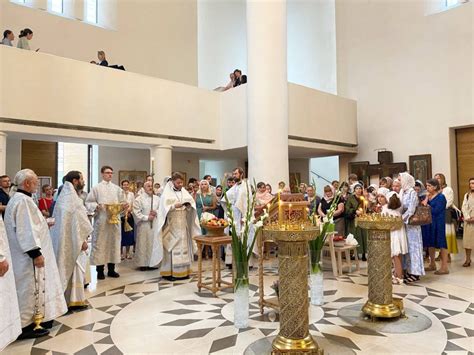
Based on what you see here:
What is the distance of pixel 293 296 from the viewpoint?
3250mm

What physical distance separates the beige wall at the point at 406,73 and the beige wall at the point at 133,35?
232 inches

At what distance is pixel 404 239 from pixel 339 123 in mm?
8228

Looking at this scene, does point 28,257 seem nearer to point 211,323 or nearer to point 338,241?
point 211,323

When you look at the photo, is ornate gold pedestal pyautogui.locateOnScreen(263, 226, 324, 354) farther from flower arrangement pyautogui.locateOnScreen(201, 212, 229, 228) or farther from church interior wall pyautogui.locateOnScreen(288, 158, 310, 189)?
church interior wall pyautogui.locateOnScreen(288, 158, 310, 189)

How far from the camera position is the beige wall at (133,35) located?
11.9 meters

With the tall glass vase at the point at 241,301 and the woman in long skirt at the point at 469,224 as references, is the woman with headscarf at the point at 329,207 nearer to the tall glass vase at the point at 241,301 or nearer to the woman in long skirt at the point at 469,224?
the woman in long skirt at the point at 469,224

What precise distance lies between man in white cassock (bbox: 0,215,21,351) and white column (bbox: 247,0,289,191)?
7237mm

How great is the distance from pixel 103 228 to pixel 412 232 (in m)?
4.83

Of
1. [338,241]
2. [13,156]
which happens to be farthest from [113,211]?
[13,156]

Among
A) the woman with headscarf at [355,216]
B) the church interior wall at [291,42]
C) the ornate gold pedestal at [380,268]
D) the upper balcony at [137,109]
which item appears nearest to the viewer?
the ornate gold pedestal at [380,268]

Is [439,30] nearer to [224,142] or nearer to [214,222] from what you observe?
[224,142]

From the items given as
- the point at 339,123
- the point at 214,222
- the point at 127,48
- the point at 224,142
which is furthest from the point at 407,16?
the point at 214,222

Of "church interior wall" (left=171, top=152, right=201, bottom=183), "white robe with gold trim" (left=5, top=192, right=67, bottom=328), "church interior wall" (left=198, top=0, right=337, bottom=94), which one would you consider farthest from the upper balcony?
"white robe with gold trim" (left=5, top=192, right=67, bottom=328)

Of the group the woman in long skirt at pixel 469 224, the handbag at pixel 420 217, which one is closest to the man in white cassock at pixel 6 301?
the handbag at pixel 420 217
